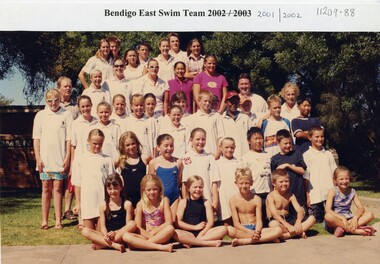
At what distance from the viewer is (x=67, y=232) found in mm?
3092

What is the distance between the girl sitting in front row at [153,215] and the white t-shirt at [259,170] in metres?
0.61

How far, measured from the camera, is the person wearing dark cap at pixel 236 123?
3.37m

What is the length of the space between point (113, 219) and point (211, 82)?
124cm

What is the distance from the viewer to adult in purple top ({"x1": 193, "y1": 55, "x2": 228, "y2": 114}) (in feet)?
11.7

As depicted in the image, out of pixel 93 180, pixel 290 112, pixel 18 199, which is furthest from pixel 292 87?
pixel 18 199

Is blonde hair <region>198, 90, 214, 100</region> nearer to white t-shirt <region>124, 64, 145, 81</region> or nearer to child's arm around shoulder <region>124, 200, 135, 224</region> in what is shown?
white t-shirt <region>124, 64, 145, 81</region>

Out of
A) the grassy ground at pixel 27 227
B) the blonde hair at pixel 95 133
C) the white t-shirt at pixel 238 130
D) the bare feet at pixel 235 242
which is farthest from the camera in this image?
the white t-shirt at pixel 238 130

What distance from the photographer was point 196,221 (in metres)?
2.93

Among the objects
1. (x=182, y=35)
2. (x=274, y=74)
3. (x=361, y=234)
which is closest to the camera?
(x=361, y=234)

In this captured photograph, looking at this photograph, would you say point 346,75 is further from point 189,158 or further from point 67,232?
point 67,232

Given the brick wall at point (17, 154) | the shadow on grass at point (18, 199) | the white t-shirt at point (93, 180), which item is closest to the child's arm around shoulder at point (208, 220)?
the white t-shirt at point (93, 180)

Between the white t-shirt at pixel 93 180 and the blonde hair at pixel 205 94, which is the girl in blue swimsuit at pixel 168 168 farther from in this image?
the blonde hair at pixel 205 94

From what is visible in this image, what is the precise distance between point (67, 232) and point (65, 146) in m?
0.54
